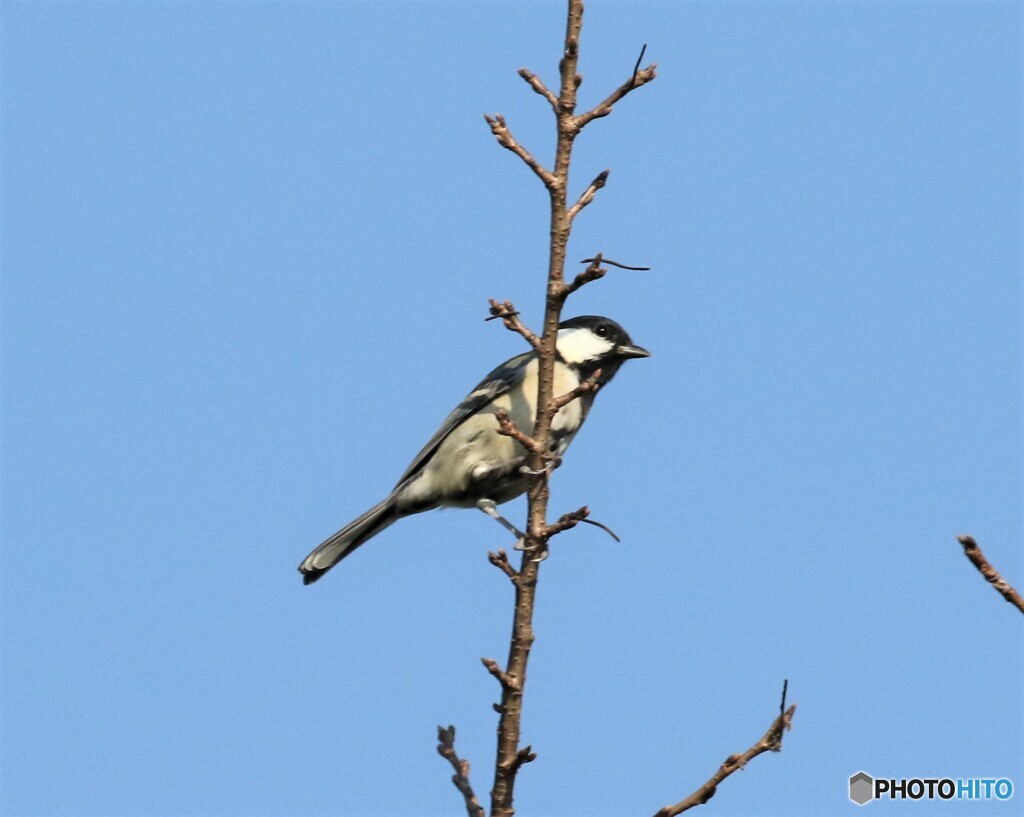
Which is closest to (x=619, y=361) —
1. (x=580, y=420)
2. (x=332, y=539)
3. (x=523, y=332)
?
(x=580, y=420)

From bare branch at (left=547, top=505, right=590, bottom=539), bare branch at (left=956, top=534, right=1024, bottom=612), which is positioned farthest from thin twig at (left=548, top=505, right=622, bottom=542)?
bare branch at (left=956, top=534, right=1024, bottom=612)

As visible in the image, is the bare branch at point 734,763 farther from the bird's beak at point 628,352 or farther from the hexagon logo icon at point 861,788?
the bird's beak at point 628,352

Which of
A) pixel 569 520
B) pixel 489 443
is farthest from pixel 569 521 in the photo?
pixel 489 443

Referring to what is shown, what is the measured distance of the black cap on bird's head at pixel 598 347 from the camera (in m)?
7.11

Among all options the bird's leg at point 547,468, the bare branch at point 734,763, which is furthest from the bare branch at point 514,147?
the bare branch at point 734,763

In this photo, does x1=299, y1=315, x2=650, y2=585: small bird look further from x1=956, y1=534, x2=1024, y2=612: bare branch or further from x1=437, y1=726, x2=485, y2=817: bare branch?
x1=956, y1=534, x2=1024, y2=612: bare branch

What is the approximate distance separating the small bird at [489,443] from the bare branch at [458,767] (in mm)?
2122

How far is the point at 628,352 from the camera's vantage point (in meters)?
7.12

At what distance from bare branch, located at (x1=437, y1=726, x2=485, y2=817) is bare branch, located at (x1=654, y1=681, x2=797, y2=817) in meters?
0.68

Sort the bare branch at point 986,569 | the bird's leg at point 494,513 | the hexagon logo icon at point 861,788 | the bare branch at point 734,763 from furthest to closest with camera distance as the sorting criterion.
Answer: the bird's leg at point 494,513 → the hexagon logo icon at point 861,788 → the bare branch at point 734,763 → the bare branch at point 986,569

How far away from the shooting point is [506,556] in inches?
167

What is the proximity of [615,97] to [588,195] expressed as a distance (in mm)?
325

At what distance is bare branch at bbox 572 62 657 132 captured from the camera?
4.20 m

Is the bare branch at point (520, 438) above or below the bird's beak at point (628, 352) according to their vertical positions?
below
